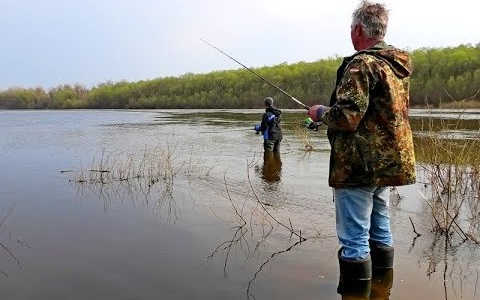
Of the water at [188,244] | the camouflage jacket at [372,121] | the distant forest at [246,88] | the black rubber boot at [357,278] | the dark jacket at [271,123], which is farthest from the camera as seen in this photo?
the distant forest at [246,88]

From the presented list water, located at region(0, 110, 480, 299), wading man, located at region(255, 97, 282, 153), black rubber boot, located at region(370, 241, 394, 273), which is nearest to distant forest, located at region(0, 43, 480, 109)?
wading man, located at region(255, 97, 282, 153)

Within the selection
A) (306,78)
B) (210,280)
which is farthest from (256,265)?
(306,78)

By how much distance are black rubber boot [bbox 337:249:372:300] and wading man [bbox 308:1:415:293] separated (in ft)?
0.03

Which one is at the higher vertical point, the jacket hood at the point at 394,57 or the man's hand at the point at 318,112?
the jacket hood at the point at 394,57

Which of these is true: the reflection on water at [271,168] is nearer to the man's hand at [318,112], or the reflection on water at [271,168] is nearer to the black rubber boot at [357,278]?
the black rubber boot at [357,278]

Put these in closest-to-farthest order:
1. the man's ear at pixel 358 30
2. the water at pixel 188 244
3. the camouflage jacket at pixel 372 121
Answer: the camouflage jacket at pixel 372 121, the man's ear at pixel 358 30, the water at pixel 188 244

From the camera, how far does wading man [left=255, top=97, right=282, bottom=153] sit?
39.2 feet

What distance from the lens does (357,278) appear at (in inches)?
147

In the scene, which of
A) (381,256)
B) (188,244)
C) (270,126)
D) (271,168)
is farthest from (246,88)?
(381,256)

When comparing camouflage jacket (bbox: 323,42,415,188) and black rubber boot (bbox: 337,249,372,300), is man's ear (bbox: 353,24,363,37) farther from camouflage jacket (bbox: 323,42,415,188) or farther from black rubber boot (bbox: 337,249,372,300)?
black rubber boot (bbox: 337,249,372,300)

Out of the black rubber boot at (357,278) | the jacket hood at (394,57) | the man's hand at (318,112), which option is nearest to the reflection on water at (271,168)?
the black rubber boot at (357,278)

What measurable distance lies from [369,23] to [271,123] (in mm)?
8644

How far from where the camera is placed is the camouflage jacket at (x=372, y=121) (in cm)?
332

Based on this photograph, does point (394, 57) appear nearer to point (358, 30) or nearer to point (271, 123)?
point (358, 30)
